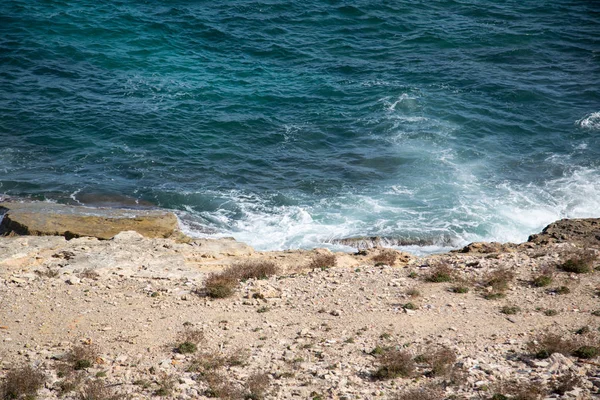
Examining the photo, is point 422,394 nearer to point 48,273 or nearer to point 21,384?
point 21,384

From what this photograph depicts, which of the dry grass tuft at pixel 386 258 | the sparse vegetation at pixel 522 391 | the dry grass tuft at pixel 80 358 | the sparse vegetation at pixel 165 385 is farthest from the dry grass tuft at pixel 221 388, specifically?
the dry grass tuft at pixel 386 258

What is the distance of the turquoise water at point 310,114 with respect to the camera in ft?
96.7

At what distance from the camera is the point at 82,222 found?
24672mm

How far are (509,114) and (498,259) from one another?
61.9 ft

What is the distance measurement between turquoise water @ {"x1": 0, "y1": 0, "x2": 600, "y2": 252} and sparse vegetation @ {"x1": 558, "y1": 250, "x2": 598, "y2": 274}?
22.6 feet

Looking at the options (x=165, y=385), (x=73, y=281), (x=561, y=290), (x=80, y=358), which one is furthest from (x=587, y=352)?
(x=73, y=281)

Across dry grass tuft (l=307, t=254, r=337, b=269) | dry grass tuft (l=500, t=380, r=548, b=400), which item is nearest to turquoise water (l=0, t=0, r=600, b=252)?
dry grass tuft (l=307, t=254, r=337, b=269)

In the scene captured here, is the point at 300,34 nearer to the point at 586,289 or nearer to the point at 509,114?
the point at 509,114

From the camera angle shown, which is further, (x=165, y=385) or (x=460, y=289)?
(x=460, y=289)

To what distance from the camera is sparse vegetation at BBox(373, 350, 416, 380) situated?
567 inches

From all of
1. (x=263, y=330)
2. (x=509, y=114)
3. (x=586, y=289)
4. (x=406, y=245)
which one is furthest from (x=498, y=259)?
(x=509, y=114)

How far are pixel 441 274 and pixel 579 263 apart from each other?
401 centimetres

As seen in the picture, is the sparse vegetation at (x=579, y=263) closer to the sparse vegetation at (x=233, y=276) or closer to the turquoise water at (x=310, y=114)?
the turquoise water at (x=310, y=114)

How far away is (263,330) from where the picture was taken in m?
16.6
